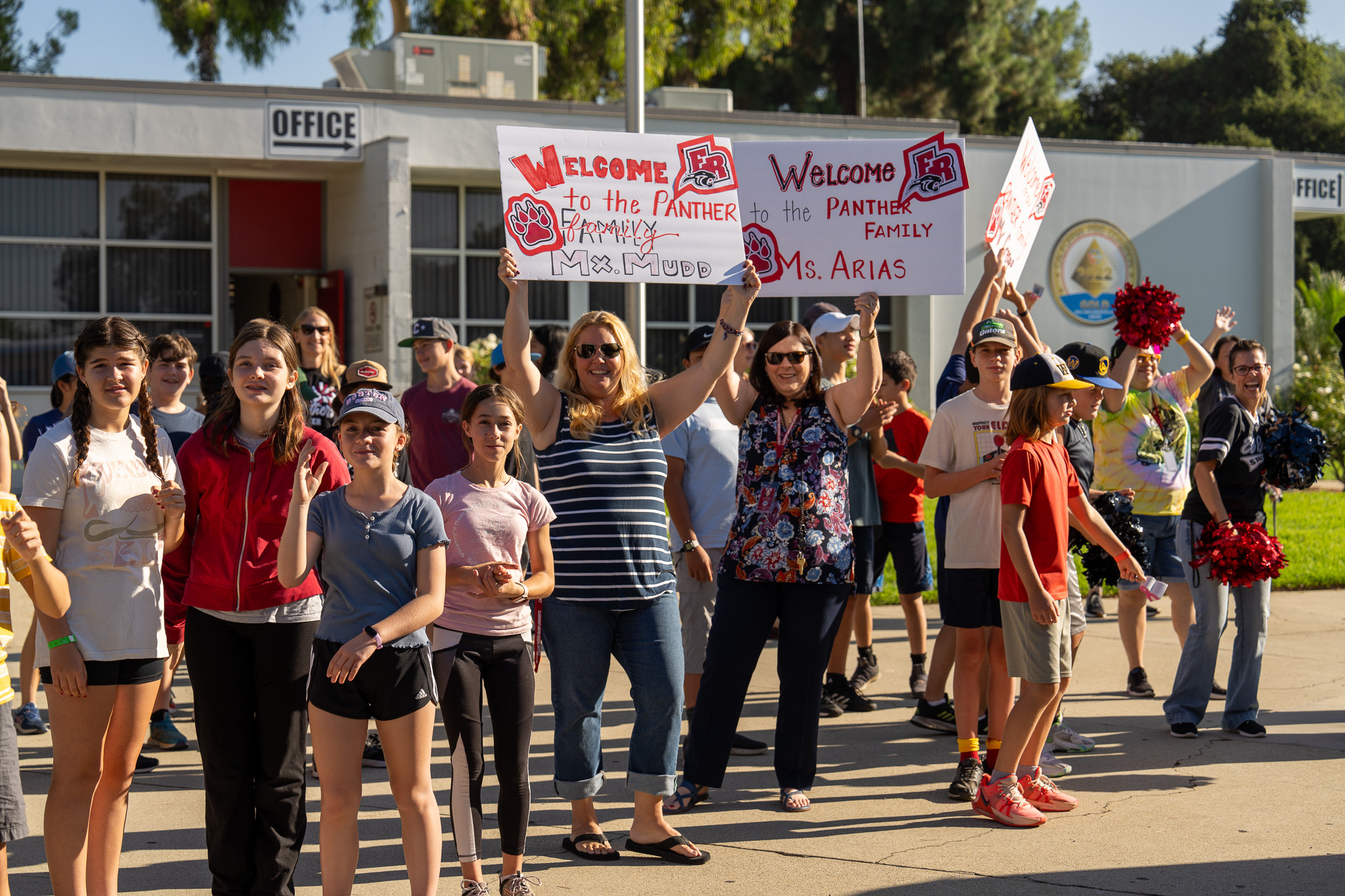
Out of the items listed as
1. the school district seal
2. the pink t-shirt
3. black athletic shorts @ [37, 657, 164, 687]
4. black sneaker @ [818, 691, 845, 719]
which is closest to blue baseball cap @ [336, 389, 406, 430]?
the pink t-shirt

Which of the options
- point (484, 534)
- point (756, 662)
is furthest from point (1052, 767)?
point (484, 534)

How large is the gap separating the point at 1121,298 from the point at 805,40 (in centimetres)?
3360

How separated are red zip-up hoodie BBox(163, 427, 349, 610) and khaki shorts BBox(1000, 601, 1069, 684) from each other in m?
2.86

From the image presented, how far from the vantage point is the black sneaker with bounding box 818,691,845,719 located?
738 cm

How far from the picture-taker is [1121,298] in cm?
719

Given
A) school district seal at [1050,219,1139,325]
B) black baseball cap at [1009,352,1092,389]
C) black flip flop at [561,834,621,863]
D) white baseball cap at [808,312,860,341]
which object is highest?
school district seal at [1050,219,1139,325]

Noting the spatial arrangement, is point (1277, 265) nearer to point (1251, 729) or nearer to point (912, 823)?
point (1251, 729)

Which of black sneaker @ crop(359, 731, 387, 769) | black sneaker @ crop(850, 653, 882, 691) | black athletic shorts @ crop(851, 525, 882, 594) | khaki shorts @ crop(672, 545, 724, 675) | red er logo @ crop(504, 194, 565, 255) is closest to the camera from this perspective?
red er logo @ crop(504, 194, 565, 255)

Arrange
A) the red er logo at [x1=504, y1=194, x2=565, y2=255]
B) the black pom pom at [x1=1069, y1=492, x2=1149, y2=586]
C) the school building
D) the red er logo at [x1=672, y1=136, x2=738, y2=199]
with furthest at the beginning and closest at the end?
1. the school building
2. the black pom pom at [x1=1069, y1=492, x2=1149, y2=586]
3. the red er logo at [x1=672, y1=136, x2=738, y2=199]
4. the red er logo at [x1=504, y1=194, x2=565, y2=255]

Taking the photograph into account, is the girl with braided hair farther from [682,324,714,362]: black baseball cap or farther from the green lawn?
the green lawn

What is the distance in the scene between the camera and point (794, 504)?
555 cm

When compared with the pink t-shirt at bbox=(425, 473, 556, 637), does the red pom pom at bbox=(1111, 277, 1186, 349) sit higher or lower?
higher

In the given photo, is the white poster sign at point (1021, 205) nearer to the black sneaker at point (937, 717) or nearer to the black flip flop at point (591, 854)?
the black sneaker at point (937, 717)

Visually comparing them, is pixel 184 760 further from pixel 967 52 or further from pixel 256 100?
pixel 967 52
